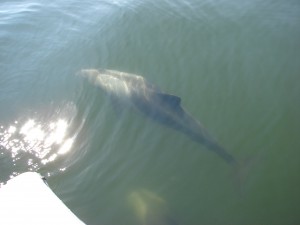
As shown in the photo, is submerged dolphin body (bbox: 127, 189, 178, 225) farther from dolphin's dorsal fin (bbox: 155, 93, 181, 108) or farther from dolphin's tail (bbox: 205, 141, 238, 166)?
dolphin's dorsal fin (bbox: 155, 93, 181, 108)

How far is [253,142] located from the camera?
8.45m

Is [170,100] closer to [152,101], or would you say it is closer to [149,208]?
[152,101]

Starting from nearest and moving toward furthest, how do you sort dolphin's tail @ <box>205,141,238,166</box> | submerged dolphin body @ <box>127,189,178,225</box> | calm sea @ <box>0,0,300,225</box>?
1. submerged dolphin body @ <box>127,189,178,225</box>
2. calm sea @ <box>0,0,300,225</box>
3. dolphin's tail @ <box>205,141,238,166</box>

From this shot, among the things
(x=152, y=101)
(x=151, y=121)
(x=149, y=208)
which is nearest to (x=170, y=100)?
(x=152, y=101)

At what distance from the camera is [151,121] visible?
902 cm

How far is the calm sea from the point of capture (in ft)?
24.8

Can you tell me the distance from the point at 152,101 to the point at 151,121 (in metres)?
0.49

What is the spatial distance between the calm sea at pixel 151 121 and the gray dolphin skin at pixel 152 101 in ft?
0.59

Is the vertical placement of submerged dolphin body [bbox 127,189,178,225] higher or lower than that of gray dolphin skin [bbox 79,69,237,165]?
lower

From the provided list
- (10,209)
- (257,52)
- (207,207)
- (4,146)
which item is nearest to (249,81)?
(257,52)

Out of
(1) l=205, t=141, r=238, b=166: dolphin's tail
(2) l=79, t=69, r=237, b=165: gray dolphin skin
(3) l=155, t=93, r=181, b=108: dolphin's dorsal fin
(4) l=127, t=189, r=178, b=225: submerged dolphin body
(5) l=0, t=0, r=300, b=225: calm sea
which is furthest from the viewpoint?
(3) l=155, t=93, r=181, b=108: dolphin's dorsal fin

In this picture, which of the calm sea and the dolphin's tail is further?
the dolphin's tail

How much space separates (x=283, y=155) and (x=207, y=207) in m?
2.06

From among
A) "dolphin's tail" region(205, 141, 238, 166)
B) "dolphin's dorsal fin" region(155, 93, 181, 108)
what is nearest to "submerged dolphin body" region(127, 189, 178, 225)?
"dolphin's tail" region(205, 141, 238, 166)
